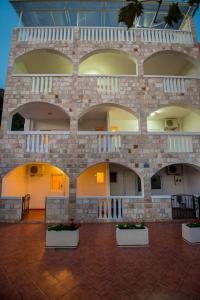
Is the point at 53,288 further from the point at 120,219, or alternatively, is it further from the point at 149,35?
the point at 149,35

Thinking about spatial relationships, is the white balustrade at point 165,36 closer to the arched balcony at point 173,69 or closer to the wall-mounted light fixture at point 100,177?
the arched balcony at point 173,69

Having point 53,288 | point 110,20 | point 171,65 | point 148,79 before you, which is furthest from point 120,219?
A: point 110,20

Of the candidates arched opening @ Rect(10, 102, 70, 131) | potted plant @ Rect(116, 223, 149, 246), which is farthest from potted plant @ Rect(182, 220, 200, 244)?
arched opening @ Rect(10, 102, 70, 131)

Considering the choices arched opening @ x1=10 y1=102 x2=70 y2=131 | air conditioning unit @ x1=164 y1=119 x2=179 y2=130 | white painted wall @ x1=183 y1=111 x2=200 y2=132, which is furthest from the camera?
air conditioning unit @ x1=164 y1=119 x2=179 y2=130

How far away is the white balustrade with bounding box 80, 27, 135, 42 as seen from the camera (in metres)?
10.1

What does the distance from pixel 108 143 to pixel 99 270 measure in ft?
19.9

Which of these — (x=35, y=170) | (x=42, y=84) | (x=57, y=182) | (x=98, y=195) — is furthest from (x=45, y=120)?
(x=98, y=195)

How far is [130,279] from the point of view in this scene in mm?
3492

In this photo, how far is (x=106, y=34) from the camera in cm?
1028

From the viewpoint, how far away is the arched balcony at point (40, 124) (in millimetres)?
8836

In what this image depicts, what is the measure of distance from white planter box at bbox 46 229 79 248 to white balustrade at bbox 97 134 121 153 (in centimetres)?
465

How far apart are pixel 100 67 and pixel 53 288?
12.3 meters

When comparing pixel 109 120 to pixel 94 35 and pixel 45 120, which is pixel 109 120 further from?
pixel 94 35

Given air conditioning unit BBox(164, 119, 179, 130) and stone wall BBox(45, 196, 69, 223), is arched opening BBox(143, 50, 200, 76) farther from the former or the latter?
stone wall BBox(45, 196, 69, 223)
